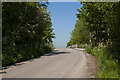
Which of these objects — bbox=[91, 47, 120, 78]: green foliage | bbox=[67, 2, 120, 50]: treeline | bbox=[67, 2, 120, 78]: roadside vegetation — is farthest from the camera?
bbox=[67, 2, 120, 50]: treeline

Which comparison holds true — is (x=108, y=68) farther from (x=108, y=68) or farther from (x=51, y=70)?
(x=51, y=70)

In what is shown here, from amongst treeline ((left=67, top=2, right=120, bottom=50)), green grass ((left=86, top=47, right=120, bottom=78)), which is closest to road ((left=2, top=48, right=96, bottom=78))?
green grass ((left=86, top=47, right=120, bottom=78))

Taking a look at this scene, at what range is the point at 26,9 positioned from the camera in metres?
21.2

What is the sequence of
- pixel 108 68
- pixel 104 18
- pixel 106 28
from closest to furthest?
pixel 108 68 < pixel 104 18 < pixel 106 28

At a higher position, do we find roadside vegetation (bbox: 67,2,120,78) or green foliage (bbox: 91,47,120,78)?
roadside vegetation (bbox: 67,2,120,78)

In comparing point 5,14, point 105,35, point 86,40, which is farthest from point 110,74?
point 86,40

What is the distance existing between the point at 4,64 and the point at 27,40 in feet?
42.1

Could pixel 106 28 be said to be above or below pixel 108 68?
above

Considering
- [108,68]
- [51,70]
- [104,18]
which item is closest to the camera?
[108,68]

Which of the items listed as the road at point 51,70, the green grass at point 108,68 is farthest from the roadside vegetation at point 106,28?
the road at point 51,70

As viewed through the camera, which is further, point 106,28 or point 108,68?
point 106,28

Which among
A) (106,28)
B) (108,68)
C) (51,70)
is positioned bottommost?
(51,70)

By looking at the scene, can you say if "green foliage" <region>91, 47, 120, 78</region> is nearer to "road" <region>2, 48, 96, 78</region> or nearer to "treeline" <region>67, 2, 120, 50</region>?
"road" <region>2, 48, 96, 78</region>

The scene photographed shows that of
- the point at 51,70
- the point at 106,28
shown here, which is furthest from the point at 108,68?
the point at 106,28
